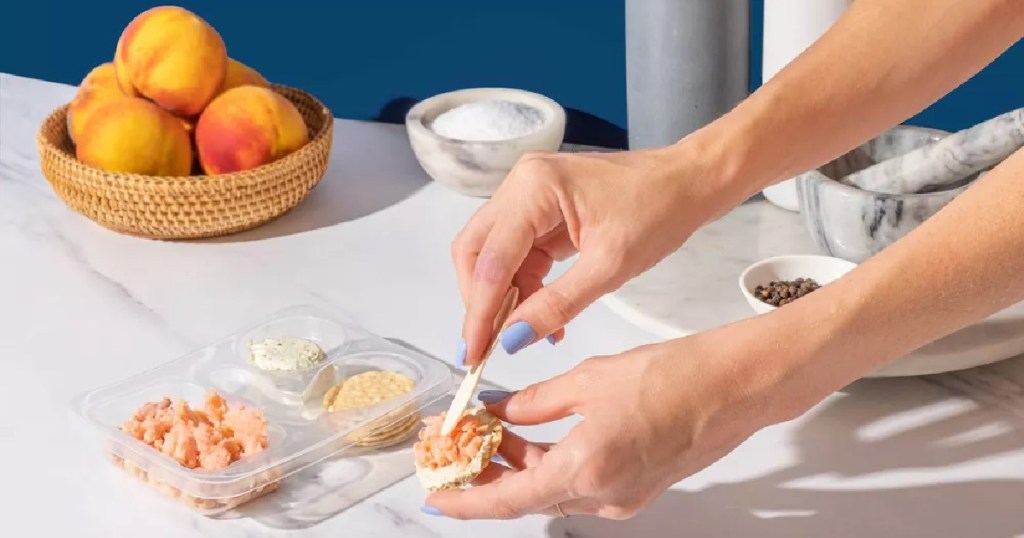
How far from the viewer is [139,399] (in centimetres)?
105

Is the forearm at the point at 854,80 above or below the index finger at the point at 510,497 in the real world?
above

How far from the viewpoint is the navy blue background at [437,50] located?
152 centimetres

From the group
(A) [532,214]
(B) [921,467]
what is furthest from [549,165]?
(B) [921,467]

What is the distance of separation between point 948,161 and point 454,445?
0.56 meters

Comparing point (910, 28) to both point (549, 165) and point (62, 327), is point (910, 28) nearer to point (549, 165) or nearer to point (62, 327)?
point (549, 165)

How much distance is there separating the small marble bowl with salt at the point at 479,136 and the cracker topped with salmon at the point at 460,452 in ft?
1.79

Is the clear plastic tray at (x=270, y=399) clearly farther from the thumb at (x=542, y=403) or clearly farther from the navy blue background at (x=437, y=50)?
the navy blue background at (x=437, y=50)

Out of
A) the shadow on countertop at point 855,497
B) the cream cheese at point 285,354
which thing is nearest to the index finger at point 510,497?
the shadow on countertop at point 855,497

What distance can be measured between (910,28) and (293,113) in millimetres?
667

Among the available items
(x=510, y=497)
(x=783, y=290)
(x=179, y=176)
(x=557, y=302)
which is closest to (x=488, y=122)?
(x=179, y=176)

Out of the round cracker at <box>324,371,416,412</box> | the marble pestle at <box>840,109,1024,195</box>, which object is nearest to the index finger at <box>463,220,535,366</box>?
the round cracker at <box>324,371,416,412</box>

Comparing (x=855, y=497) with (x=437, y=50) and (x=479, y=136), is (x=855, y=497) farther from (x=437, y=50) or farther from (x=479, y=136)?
(x=437, y=50)

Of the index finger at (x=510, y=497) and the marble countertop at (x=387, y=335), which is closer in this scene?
the index finger at (x=510, y=497)

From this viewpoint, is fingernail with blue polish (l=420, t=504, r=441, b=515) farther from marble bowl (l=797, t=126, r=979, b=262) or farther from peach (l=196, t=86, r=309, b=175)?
peach (l=196, t=86, r=309, b=175)
